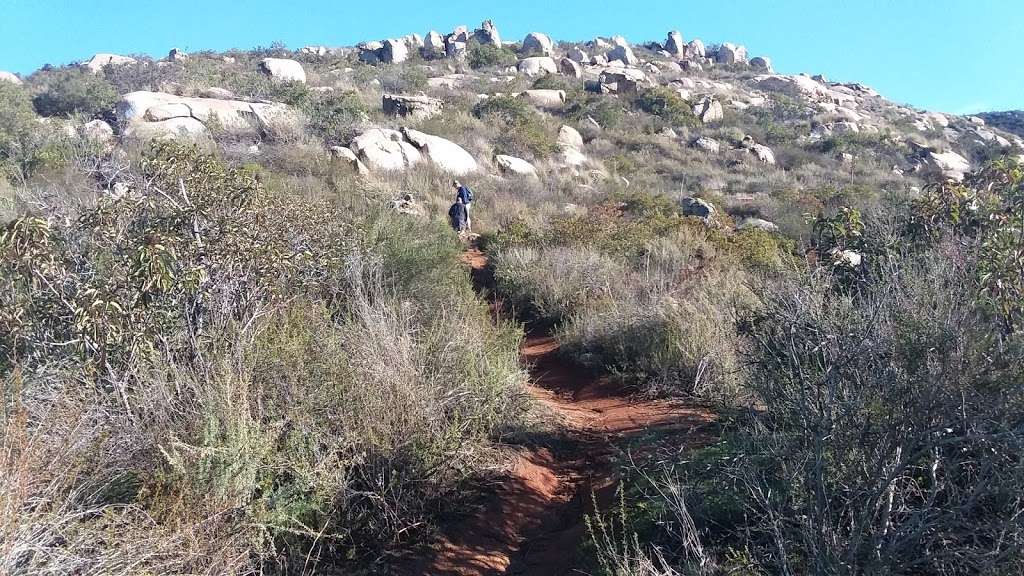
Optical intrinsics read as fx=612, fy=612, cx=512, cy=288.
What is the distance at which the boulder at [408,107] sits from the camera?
23531 millimetres

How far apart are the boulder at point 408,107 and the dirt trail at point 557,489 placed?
18833 millimetres

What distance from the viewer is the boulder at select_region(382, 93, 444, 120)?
23.5m

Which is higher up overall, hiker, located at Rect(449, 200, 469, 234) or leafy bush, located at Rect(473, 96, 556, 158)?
leafy bush, located at Rect(473, 96, 556, 158)

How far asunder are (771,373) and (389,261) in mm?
5115

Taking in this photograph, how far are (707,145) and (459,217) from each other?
16.5 m

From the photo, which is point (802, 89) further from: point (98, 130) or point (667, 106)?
point (98, 130)

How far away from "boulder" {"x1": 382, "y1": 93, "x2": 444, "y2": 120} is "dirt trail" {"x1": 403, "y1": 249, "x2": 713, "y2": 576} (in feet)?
61.8

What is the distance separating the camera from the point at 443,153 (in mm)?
19344

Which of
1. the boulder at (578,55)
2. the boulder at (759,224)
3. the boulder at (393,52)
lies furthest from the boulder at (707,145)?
the boulder at (393,52)

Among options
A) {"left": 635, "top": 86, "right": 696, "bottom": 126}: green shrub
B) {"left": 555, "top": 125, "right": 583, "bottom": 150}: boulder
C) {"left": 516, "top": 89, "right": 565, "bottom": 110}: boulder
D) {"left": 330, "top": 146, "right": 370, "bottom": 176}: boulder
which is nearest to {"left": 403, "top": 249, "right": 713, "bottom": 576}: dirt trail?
{"left": 330, "top": 146, "right": 370, "bottom": 176}: boulder

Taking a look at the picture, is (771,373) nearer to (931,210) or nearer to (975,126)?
(931,210)

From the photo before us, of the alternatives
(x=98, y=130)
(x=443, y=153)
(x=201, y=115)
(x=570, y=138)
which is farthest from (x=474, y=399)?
(x=570, y=138)

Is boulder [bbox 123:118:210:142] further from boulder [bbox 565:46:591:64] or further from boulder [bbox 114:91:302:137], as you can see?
boulder [bbox 565:46:591:64]

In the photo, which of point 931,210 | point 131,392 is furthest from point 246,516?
point 931,210
